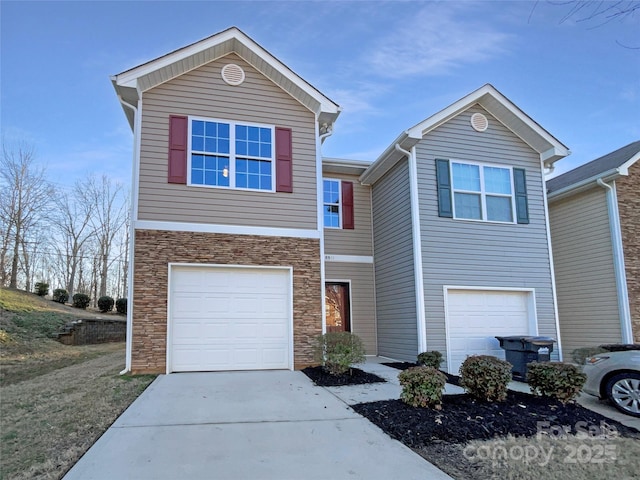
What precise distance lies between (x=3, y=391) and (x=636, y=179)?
15.8 m

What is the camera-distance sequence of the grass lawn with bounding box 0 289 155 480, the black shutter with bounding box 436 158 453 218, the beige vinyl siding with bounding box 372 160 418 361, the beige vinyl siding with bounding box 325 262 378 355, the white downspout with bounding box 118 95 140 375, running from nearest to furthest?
the grass lawn with bounding box 0 289 155 480 → the white downspout with bounding box 118 95 140 375 → the beige vinyl siding with bounding box 372 160 418 361 → the black shutter with bounding box 436 158 453 218 → the beige vinyl siding with bounding box 325 262 378 355

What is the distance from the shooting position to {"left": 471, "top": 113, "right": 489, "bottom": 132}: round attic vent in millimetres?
11453

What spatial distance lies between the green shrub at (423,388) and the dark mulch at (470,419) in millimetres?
120

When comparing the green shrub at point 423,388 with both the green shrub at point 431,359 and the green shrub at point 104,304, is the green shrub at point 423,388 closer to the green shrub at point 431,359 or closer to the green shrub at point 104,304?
the green shrub at point 431,359

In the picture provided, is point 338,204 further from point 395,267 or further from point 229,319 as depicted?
point 229,319

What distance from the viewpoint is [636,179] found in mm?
12156

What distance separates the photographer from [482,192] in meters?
11.2

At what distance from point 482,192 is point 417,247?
249cm

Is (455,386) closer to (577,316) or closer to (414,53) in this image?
(577,316)

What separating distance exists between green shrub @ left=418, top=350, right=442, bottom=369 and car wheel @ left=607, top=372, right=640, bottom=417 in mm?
3188

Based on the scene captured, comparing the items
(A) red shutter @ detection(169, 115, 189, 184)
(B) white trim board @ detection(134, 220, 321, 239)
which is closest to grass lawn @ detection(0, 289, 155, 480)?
(B) white trim board @ detection(134, 220, 321, 239)

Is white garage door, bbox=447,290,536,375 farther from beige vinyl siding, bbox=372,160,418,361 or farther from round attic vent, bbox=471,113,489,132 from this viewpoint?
round attic vent, bbox=471,113,489,132

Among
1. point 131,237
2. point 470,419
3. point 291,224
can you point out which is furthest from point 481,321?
point 131,237

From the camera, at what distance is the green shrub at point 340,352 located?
8.40 metres
